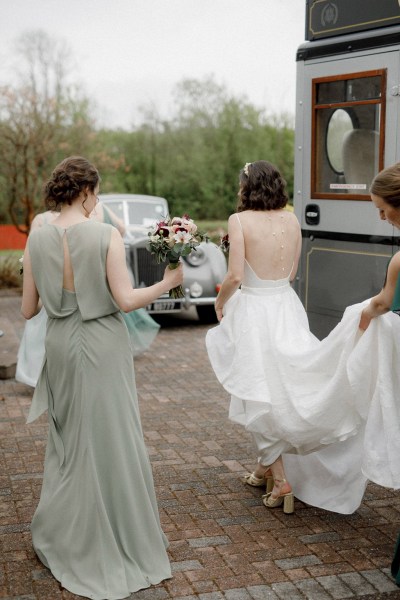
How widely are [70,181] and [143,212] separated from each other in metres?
8.69

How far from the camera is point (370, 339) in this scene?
3.87m

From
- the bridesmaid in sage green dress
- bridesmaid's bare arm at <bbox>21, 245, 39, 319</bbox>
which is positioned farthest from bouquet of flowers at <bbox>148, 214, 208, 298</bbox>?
bridesmaid's bare arm at <bbox>21, 245, 39, 319</bbox>

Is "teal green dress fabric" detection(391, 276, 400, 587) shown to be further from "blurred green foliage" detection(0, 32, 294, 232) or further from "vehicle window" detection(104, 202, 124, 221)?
"blurred green foliage" detection(0, 32, 294, 232)

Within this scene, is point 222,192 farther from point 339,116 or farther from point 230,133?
point 339,116

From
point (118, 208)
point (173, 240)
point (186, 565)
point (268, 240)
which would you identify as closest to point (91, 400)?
point (173, 240)

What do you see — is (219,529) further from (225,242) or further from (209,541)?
(225,242)

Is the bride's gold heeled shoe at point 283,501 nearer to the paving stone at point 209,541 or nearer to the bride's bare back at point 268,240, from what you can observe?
the paving stone at point 209,541

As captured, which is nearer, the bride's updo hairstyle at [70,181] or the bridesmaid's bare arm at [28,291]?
the bride's updo hairstyle at [70,181]

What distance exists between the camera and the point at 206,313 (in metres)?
11.4

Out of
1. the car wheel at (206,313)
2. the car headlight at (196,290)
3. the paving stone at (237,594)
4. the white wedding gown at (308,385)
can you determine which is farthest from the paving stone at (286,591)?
the car wheel at (206,313)

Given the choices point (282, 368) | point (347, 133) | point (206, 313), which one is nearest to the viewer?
point (282, 368)

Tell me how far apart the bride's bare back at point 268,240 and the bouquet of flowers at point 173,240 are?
73 centimetres

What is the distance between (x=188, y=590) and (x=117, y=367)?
1.10 meters

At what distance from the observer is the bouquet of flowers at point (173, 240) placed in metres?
3.73
